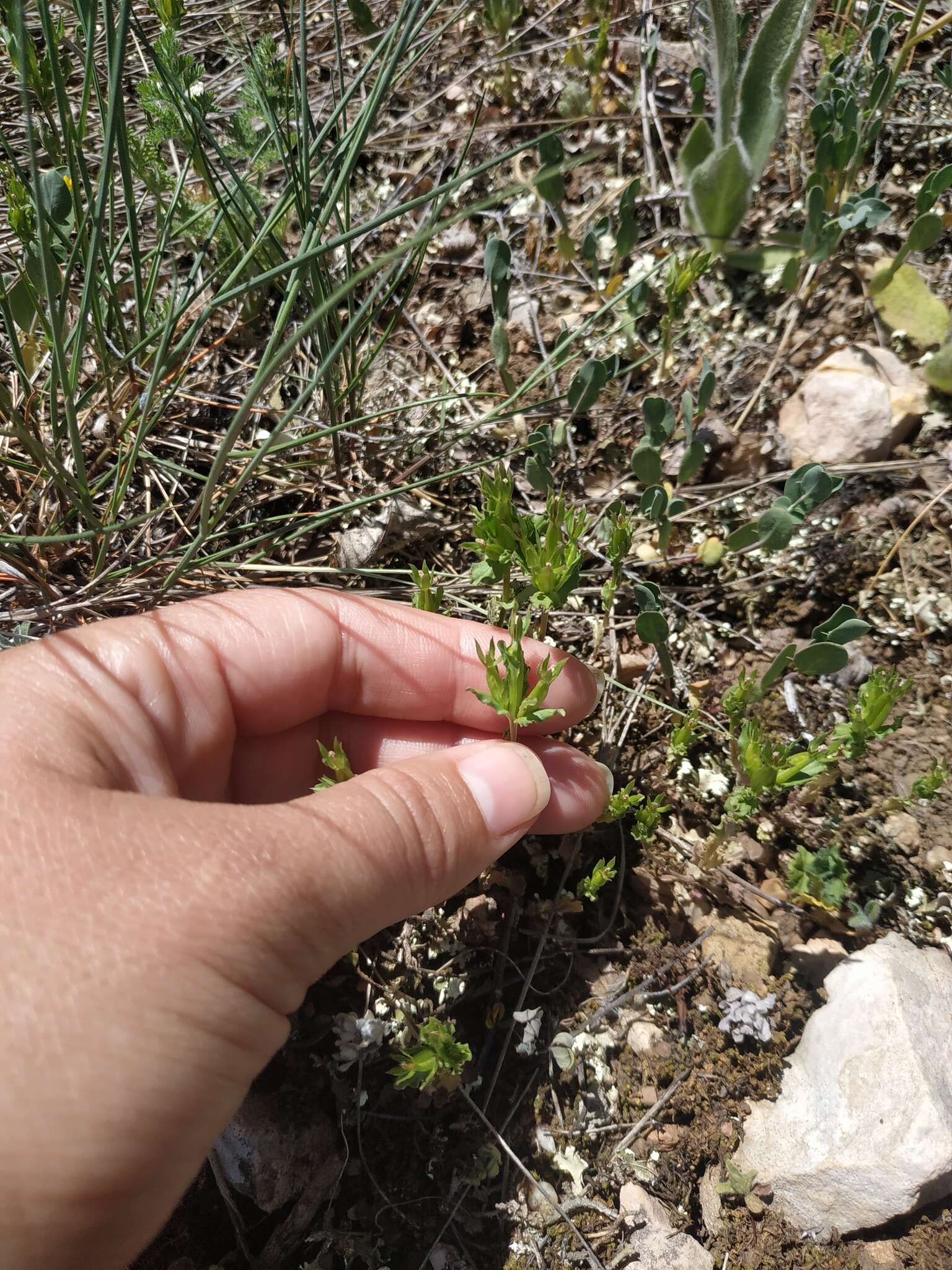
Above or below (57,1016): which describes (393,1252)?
below

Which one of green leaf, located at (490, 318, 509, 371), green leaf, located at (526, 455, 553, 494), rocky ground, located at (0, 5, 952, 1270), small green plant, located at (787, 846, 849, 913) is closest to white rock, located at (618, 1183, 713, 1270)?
rocky ground, located at (0, 5, 952, 1270)

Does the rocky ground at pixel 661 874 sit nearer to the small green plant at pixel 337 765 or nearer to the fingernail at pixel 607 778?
the fingernail at pixel 607 778

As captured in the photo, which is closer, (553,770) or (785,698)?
(553,770)

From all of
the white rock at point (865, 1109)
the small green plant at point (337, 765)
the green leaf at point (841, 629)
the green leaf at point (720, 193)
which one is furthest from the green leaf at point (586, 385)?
the white rock at point (865, 1109)

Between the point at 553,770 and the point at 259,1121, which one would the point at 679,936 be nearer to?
the point at 553,770

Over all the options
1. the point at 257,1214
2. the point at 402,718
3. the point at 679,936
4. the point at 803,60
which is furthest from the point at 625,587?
the point at 803,60

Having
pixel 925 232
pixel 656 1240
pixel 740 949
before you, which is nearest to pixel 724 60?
pixel 925 232
